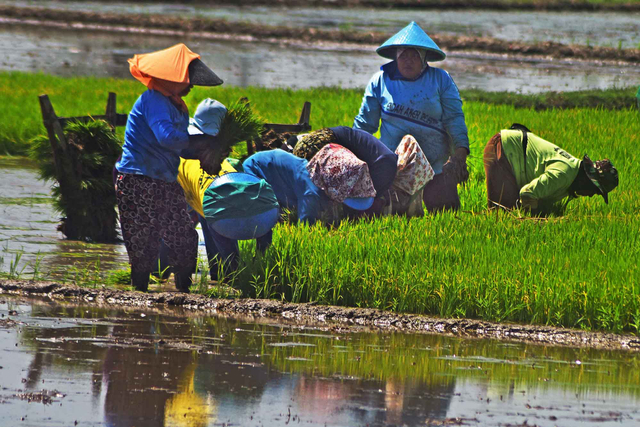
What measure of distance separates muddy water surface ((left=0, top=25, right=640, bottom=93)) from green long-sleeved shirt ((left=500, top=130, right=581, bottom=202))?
998cm

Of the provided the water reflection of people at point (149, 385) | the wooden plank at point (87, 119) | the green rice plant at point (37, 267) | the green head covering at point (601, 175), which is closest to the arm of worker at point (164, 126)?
the green rice plant at point (37, 267)

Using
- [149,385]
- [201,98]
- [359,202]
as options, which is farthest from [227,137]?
[201,98]

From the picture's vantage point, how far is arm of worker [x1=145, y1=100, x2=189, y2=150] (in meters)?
6.43

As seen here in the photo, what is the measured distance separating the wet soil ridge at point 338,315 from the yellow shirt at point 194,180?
0.87 metres

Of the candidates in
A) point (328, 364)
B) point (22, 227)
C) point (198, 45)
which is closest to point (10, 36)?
point (198, 45)

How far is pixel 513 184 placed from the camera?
8547mm

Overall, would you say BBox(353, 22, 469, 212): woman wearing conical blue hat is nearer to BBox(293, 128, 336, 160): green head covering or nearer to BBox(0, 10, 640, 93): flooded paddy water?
BBox(293, 128, 336, 160): green head covering

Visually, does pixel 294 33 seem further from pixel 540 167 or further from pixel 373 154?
pixel 373 154

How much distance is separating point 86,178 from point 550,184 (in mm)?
3919

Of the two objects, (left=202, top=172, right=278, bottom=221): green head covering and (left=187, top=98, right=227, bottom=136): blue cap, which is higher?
(left=187, top=98, right=227, bottom=136): blue cap

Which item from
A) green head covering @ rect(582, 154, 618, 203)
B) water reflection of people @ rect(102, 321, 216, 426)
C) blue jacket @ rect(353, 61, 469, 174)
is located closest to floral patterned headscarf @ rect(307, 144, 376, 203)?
blue jacket @ rect(353, 61, 469, 174)

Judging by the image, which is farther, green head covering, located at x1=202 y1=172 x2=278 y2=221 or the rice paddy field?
green head covering, located at x1=202 y1=172 x2=278 y2=221

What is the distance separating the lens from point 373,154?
763 cm

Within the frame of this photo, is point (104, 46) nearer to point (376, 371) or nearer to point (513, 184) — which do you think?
point (513, 184)
